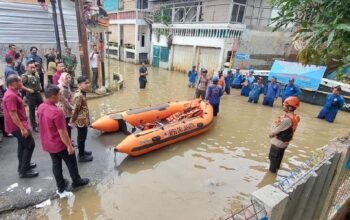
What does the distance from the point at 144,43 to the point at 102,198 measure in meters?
20.3

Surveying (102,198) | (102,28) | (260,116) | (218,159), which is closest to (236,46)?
(260,116)

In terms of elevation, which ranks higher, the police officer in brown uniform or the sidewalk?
the police officer in brown uniform

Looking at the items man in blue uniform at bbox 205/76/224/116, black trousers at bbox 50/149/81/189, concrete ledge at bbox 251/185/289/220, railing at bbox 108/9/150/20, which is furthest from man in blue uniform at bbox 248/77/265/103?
railing at bbox 108/9/150/20

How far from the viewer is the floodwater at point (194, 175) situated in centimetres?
396

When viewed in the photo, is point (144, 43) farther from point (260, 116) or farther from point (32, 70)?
point (32, 70)

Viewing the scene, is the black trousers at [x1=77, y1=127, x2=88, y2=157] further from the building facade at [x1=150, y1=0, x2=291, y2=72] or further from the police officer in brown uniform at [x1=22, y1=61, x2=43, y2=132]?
the building facade at [x1=150, y1=0, x2=291, y2=72]

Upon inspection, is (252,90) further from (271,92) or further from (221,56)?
(221,56)

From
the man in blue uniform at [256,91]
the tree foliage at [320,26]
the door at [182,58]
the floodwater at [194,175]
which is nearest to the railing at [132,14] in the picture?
the door at [182,58]

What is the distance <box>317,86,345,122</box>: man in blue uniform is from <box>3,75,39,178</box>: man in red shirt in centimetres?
910

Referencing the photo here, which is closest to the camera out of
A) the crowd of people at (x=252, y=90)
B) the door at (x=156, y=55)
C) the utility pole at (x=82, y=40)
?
the crowd of people at (x=252, y=90)

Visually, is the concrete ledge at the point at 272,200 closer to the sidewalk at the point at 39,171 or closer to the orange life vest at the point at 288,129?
the orange life vest at the point at 288,129

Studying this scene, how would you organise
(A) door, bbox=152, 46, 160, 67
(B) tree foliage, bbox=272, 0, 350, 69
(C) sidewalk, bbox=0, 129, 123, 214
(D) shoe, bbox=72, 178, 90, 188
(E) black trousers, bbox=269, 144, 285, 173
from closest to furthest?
1. (B) tree foliage, bbox=272, 0, 350, 69
2. (C) sidewalk, bbox=0, 129, 123, 214
3. (D) shoe, bbox=72, 178, 90, 188
4. (E) black trousers, bbox=269, 144, 285, 173
5. (A) door, bbox=152, 46, 160, 67

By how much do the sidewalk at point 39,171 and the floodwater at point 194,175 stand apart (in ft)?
0.62

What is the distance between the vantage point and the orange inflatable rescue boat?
18.1 feet
